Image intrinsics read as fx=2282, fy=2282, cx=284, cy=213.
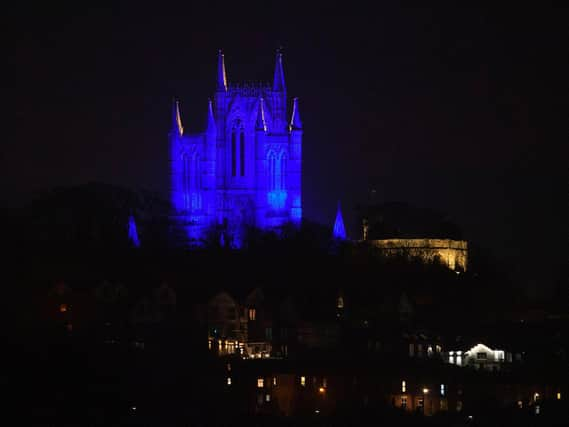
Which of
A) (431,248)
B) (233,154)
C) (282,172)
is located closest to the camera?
(431,248)

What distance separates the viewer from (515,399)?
115 meters

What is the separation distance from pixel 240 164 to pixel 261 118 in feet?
12.7

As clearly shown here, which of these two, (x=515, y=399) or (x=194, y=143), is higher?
(x=194, y=143)

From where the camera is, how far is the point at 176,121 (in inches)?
6767

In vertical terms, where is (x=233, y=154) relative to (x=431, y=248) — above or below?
above

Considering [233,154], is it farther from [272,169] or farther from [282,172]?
[282,172]

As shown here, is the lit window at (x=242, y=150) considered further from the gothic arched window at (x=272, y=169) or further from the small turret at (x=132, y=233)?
the small turret at (x=132, y=233)

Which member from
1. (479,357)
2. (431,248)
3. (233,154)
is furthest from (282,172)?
(479,357)

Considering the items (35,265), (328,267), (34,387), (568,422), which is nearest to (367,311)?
(328,267)

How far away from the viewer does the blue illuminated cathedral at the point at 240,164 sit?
545 feet

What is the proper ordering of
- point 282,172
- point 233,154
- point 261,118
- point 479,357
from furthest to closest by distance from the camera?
point 233,154
point 261,118
point 282,172
point 479,357

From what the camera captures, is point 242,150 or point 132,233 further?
point 242,150

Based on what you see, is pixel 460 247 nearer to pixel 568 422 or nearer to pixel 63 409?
pixel 568 422

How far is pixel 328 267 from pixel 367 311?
10.4m
